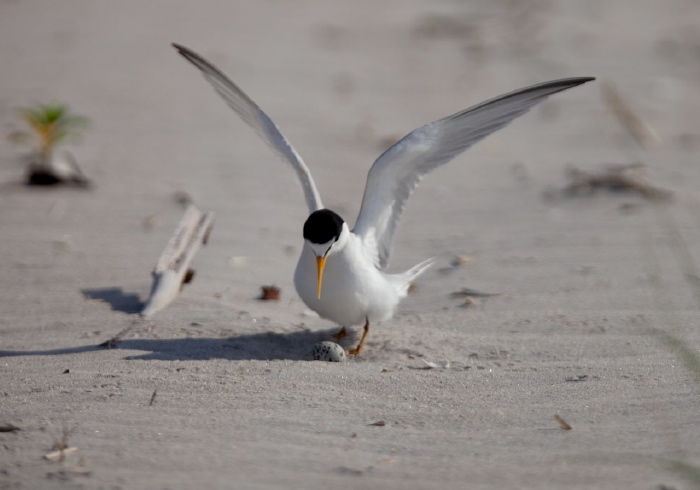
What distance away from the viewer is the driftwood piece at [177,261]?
13.1 feet

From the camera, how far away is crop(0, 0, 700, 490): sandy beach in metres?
2.51

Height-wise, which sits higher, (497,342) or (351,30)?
(351,30)

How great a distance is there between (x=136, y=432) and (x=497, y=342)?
5.48 ft

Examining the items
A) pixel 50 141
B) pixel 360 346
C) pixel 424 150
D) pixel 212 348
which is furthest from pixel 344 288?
pixel 50 141

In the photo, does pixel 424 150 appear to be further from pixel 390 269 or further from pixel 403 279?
pixel 390 269

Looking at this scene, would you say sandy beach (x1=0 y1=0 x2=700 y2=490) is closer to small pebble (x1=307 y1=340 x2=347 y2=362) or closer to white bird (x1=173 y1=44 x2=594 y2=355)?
small pebble (x1=307 y1=340 x2=347 y2=362)

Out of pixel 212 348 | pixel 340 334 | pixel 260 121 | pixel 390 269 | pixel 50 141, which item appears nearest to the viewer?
pixel 212 348

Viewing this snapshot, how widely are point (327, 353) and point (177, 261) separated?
109 cm

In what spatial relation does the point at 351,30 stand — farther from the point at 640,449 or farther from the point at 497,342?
the point at 640,449

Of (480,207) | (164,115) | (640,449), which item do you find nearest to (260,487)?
(640,449)

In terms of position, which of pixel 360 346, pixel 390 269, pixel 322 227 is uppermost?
pixel 322 227

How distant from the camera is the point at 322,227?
11.3ft

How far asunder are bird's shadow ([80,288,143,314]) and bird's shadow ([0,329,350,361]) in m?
0.44

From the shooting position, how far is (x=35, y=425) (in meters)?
2.66
